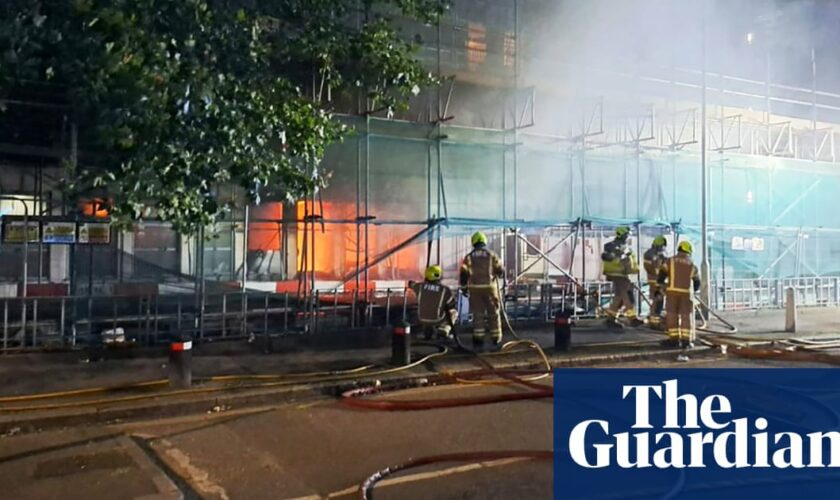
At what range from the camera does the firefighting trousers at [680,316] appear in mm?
9891

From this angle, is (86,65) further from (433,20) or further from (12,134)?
(433,20)

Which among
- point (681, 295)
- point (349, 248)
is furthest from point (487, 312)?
point (349, 248)

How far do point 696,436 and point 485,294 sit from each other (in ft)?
14.3

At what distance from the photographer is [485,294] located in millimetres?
9477

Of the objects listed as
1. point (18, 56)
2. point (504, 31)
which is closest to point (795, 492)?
point (18, 56)

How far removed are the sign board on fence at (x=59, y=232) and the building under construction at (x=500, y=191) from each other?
0.08 ft

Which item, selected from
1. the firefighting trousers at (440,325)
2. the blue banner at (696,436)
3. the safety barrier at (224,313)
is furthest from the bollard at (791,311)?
the firefighting trousers at (440,325)

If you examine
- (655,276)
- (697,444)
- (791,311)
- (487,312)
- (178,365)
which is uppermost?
(655,276)

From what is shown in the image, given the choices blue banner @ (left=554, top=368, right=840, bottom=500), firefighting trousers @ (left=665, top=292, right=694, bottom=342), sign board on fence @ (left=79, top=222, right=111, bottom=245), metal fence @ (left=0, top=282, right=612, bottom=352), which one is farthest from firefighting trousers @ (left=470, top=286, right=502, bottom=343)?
sign board on fence @ (left=79, top=222, right=111, bottom=245)

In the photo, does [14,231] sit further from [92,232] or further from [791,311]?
[791,311]

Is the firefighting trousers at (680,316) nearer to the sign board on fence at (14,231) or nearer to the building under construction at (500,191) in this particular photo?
the building under construction at (500,191)

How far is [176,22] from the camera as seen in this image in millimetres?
7621

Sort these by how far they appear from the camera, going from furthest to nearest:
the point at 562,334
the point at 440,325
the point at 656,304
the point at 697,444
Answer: the point at 656,304, the point at 440,325, the point at 562,334, the point at 697,444

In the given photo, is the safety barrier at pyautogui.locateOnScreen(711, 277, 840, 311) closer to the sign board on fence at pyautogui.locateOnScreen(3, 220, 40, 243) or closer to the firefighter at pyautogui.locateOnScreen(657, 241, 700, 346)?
the firefighter at pyautogui.locateOnScreen(657, 241, 700, 346)
